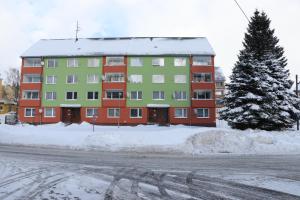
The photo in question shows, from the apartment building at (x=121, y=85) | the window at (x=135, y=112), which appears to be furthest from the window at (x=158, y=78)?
the window at (x=135, y=112)

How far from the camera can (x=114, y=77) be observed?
4619 centimetres

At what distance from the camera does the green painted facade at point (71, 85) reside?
4603 centimetres

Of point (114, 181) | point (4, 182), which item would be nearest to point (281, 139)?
point (114, 181)

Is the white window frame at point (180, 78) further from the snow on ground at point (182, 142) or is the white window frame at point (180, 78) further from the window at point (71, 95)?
the snow on ground at point (182, 142)

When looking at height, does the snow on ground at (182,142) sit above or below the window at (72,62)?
below

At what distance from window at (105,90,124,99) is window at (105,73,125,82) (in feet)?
5.30

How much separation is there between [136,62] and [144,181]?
126 feet

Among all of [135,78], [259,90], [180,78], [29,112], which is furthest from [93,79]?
[259,90]

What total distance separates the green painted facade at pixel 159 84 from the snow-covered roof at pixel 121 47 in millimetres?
1560

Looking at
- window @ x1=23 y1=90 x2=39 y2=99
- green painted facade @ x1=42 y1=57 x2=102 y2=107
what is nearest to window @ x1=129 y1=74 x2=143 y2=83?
green painted facade @ x1=42 y1=57 x2=102 y2=107

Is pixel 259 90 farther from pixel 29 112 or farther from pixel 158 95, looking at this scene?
pixel 29 112

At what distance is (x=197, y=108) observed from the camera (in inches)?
1747

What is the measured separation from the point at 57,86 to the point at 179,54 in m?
18.3

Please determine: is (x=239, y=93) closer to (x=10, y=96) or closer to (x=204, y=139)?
(x=204, y=139)
